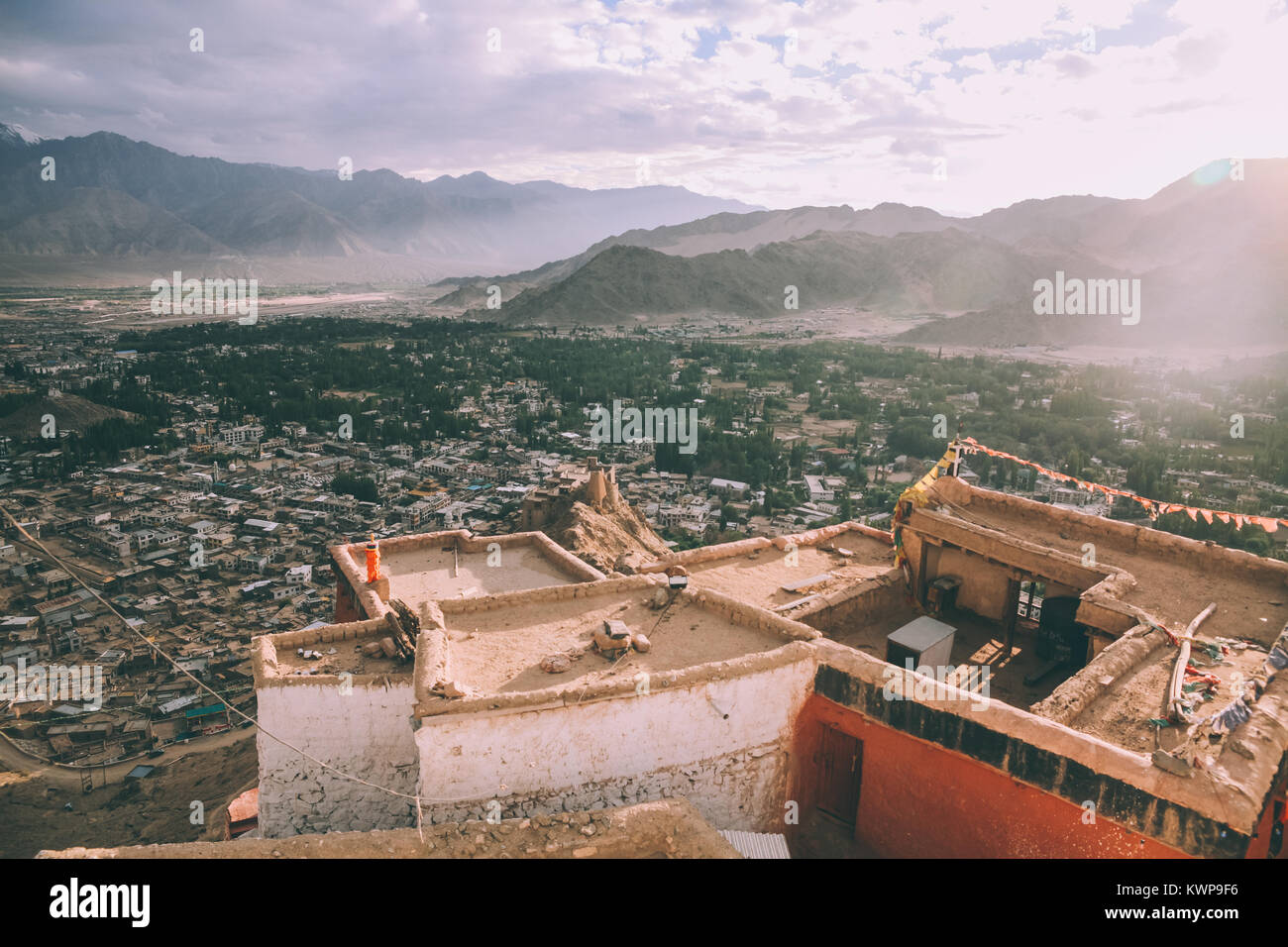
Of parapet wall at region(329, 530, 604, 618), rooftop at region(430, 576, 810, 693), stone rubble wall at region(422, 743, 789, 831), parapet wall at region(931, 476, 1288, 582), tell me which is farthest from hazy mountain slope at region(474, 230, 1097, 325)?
stone rubble wall at region(422, 743, 789, 831)

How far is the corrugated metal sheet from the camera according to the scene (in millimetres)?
7656

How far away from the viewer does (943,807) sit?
796 cm

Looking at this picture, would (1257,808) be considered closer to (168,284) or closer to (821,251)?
(821,251)

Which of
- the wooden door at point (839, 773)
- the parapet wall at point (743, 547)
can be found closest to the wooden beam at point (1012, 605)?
the parapet wall at point (743, 547)

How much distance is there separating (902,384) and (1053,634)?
51727 mm

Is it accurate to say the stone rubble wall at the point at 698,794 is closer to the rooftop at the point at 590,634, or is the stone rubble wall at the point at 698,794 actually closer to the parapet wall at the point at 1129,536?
the rooftop at the point at 590,634

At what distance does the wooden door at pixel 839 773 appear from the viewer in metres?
8.79

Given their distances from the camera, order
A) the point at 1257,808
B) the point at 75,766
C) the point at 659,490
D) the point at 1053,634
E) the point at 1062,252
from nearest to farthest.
Result: 1. the point at 1257,808
2. the point at 1053,634
3. the point at 75,766
4. the point at 659,490
5. the point at 1062,252

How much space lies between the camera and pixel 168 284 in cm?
15138

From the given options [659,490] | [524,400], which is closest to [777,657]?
[659,490]

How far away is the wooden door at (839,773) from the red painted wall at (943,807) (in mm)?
96

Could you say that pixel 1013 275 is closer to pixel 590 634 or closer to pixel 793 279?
pixel 793 279

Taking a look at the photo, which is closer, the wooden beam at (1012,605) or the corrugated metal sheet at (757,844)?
the corrugated metal sheet at (757,844)

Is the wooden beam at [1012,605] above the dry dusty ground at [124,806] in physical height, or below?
above
